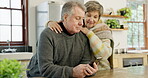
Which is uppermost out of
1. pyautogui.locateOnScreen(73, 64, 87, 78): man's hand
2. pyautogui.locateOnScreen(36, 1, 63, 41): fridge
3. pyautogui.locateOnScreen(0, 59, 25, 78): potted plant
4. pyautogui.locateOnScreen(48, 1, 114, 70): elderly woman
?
pyautogui.locateOnScreen(36, 1, 63, 41): fridge

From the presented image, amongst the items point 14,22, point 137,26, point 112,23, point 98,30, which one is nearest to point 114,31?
point 112,23

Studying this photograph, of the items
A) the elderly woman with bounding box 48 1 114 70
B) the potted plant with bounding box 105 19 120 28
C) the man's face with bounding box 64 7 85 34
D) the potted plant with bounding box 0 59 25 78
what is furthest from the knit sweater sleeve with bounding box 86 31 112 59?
the potted plant with bounding box 105 19 120 28

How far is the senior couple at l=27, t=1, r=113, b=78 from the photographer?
1.52m

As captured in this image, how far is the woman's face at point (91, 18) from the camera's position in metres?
1.96

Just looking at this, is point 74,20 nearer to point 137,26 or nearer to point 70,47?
point 70,47

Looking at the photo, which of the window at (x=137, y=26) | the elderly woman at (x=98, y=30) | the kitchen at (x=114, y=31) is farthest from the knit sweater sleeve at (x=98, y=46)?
the window at (x=137, y=26)

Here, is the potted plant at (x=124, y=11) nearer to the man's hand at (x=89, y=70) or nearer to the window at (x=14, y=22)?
the window at (x=14, y=22)

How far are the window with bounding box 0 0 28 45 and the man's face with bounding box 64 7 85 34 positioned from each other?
3.11 metres

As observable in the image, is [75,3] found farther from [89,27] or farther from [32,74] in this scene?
[32,74]

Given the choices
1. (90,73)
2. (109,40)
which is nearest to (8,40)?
(109,40)

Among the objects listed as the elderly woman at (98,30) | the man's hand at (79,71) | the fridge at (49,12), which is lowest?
the man's hand at (79,71)

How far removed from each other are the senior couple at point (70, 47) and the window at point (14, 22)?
300cm

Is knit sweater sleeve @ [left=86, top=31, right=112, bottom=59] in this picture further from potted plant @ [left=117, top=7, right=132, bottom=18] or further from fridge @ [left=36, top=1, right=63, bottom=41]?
potted plant @ [left=117, top=7, right=132, bottom=18]

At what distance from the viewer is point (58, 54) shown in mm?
1671
